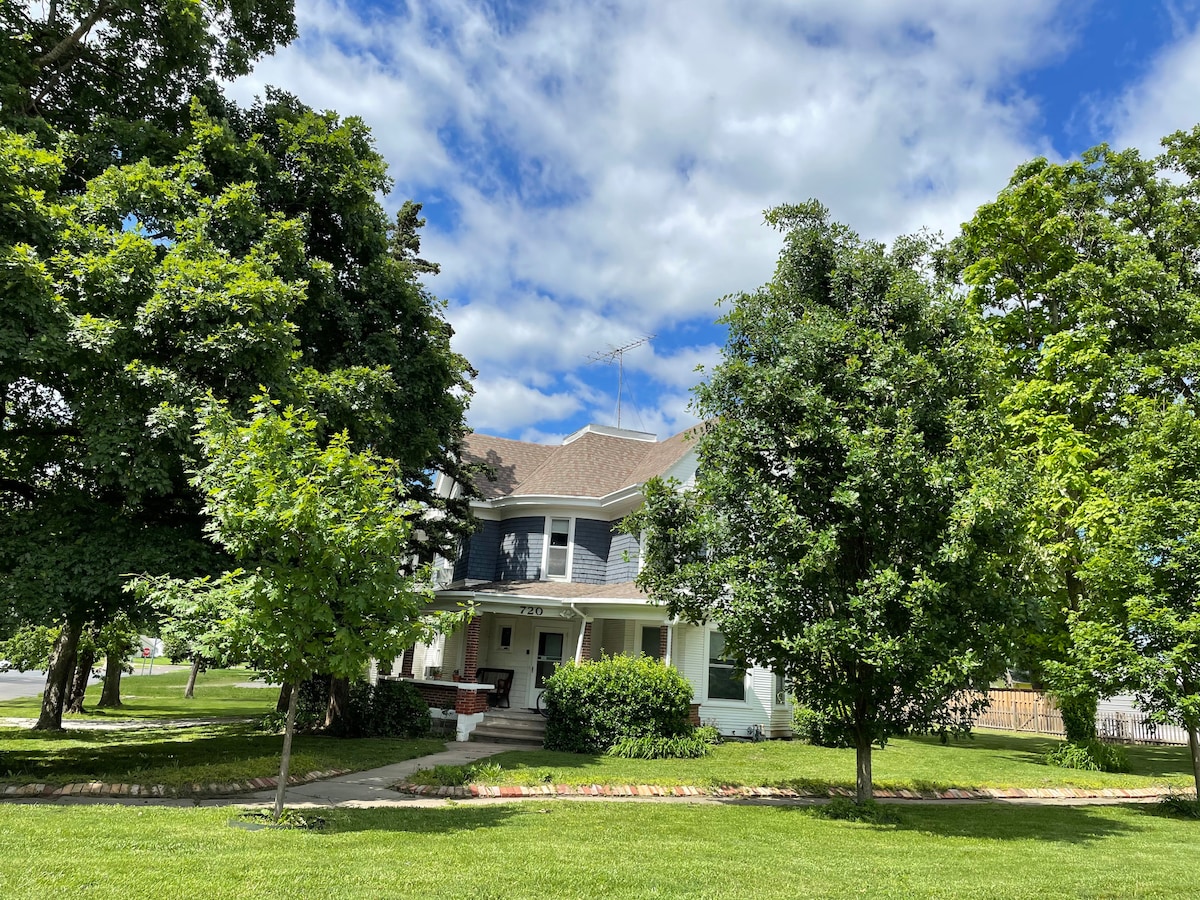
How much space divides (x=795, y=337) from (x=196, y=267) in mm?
8386

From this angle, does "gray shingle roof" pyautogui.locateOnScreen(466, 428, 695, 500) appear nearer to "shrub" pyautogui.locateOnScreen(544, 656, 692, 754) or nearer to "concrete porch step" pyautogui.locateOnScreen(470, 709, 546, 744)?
"concrete porch step" pyautogui.locateOnScreen(470, 709, 546, 744)

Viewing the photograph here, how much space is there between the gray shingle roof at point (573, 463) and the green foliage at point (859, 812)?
1200 centimetres

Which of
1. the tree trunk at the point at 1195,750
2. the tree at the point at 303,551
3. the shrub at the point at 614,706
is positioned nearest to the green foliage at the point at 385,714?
the shrub at the point at 614,706

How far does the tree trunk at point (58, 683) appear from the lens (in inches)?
693

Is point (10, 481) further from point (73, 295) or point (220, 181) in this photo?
point (220, 181)

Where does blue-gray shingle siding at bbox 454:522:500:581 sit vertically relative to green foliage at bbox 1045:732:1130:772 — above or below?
above

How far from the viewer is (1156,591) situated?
11398 mm

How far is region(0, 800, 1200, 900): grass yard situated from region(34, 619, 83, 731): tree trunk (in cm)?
1231

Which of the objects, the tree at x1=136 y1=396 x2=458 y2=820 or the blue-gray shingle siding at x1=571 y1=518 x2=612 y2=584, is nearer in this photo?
the tree at x1=136 y1=396 x2=458 y2=820

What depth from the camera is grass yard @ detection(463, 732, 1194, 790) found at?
11874mm

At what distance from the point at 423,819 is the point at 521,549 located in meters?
14.1

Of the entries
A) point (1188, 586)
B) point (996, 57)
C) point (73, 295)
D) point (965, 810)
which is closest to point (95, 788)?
point (73, 295)

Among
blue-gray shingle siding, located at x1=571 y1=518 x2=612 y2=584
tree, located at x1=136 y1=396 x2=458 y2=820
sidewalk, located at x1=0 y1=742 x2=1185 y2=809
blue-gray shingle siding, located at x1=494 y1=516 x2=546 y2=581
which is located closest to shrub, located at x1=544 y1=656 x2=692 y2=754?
sidewalk, located at x1=0 y1=742 x2=1185 y2=809

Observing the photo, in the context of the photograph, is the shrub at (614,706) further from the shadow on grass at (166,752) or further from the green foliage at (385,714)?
the green foliage at (385,714)
